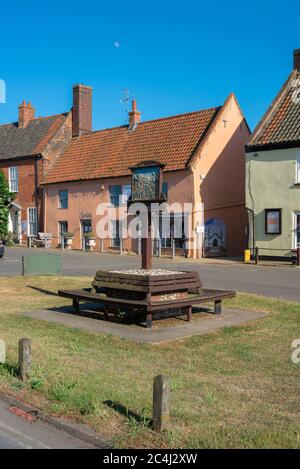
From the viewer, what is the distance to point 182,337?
8.83 meters

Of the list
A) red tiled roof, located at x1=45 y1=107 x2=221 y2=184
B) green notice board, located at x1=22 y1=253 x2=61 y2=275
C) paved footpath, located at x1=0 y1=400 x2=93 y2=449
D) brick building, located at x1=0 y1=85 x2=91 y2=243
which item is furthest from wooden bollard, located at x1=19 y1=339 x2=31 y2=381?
brick building, located at x1=0 y1=85 x2=91 y2=243

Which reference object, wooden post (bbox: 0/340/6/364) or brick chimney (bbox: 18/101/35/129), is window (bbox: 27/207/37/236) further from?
wooden post (bbox: 0/340/6/364)

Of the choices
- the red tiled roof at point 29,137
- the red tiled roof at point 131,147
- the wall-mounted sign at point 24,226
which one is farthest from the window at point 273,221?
the wall-mounted sign at point 24,226

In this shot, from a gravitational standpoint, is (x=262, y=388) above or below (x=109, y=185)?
below

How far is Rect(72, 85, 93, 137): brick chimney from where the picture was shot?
125ft

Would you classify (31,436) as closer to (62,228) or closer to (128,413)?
(128,413)

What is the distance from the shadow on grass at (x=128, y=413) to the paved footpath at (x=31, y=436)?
589 mm

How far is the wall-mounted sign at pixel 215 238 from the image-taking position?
99.9 feet

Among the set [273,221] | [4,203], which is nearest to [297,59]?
[273,221]

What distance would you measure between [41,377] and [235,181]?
89.7 feet

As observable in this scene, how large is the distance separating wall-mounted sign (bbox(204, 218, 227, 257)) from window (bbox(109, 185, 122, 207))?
19.4ft

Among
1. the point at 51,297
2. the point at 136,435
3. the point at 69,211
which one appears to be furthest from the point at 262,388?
the point at 69,211

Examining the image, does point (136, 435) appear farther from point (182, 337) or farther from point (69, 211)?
point (69, 211)
